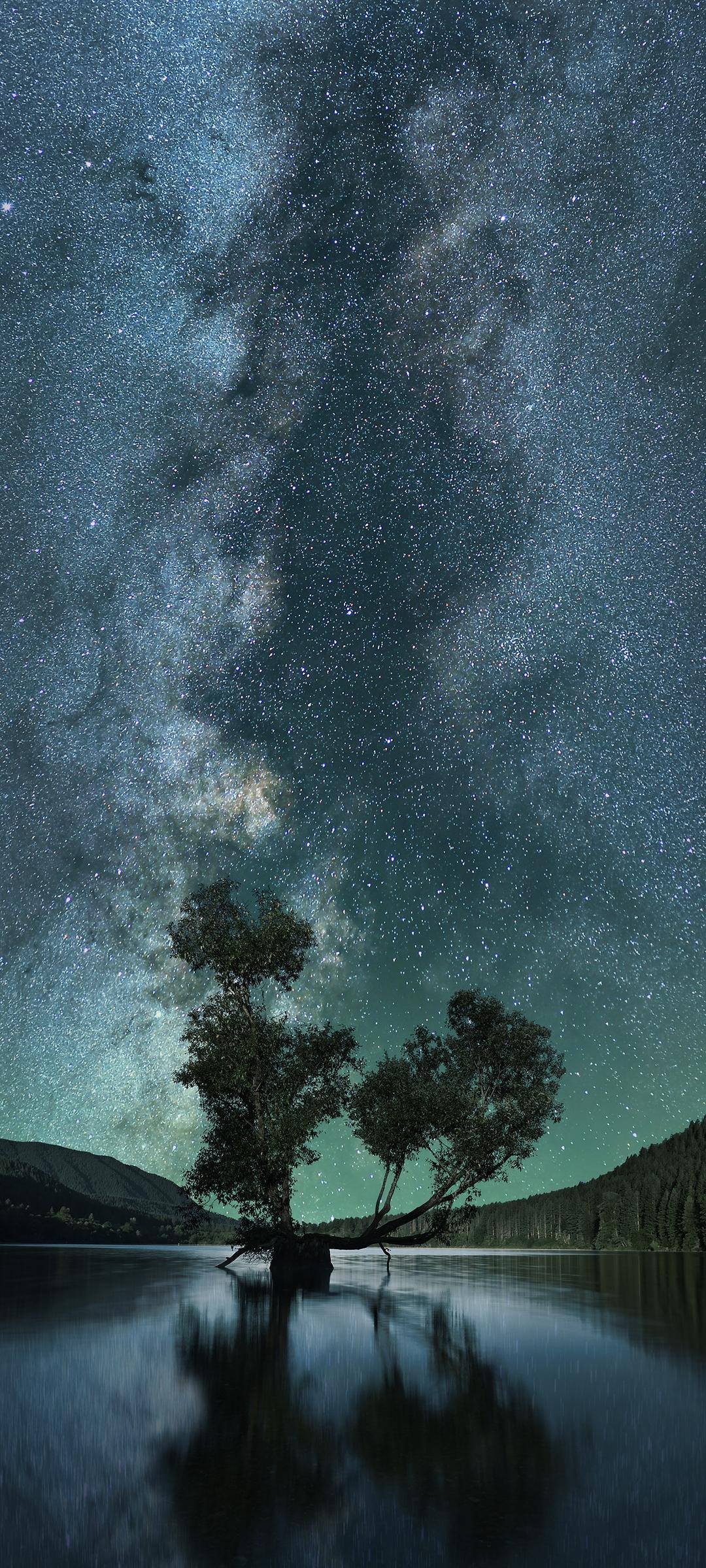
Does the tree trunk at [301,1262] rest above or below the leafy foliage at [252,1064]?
below

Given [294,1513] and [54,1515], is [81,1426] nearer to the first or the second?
[54,1515]

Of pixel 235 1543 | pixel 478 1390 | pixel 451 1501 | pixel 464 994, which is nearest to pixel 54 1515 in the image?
pixel 235 1543

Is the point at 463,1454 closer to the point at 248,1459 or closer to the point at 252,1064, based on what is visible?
the point at 248,1459

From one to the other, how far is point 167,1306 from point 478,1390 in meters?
19.6

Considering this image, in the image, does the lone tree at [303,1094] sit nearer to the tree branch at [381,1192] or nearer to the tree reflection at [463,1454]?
the tree branch at [381,1192]

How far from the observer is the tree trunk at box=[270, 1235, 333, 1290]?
40.7 m

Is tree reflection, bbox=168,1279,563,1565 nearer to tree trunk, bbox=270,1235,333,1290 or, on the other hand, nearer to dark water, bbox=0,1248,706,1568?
dark water, bbox=0,1248,706,1568

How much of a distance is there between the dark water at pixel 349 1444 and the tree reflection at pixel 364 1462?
0.12ft

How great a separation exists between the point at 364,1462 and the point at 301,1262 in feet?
113

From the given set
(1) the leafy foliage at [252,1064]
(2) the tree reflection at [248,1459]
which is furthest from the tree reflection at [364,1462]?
(1) the leafy foliage at [252,1064]

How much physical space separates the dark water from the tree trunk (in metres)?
16.9

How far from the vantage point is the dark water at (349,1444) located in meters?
7.24

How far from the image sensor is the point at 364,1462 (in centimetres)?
980

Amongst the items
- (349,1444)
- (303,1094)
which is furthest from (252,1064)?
(349,1444)
